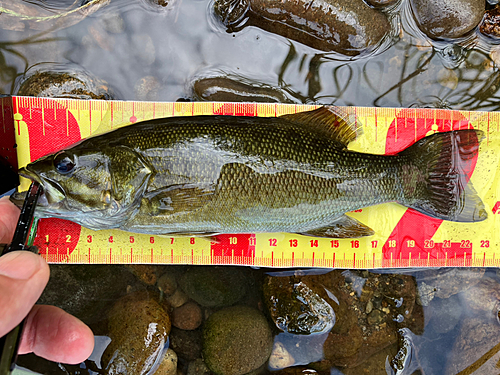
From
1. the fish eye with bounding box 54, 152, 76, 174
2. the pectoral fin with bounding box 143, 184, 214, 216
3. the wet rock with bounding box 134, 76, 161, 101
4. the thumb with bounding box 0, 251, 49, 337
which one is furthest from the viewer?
the wet rock with bounding box 134, 76, 161, 101

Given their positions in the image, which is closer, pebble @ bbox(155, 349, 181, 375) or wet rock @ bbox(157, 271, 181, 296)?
pebble @ bbox(155, 349, 181, 375)

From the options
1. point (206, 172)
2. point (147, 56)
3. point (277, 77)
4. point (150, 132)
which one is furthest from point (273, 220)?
point (147, 56)

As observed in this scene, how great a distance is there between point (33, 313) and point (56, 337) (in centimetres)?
25

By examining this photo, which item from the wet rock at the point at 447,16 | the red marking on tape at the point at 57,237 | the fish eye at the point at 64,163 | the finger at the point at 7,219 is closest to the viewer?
the fish eye at the point at 64,163

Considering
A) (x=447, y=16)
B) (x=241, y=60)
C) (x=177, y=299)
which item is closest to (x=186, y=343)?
(x=177, y=299)

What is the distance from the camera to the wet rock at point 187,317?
3146 mm

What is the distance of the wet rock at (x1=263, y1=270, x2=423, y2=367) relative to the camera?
310 cm

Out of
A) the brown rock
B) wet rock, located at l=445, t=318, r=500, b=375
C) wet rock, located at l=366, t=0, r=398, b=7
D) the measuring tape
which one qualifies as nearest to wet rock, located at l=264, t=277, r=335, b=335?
the measuring tape

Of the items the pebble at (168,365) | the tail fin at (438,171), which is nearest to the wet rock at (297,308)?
the pebble at (168,365)

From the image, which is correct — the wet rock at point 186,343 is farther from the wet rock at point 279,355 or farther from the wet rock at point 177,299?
the wet rock at point 279,355

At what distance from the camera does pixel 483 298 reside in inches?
127

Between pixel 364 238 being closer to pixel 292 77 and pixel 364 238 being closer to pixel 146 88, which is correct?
pixel 292 77

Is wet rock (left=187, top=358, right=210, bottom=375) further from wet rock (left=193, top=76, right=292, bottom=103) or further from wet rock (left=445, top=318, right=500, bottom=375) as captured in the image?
wet rock (left=193, top=76, right=292, bottom=103)

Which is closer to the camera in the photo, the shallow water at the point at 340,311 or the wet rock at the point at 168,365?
the wet rock at the point at 168,365
